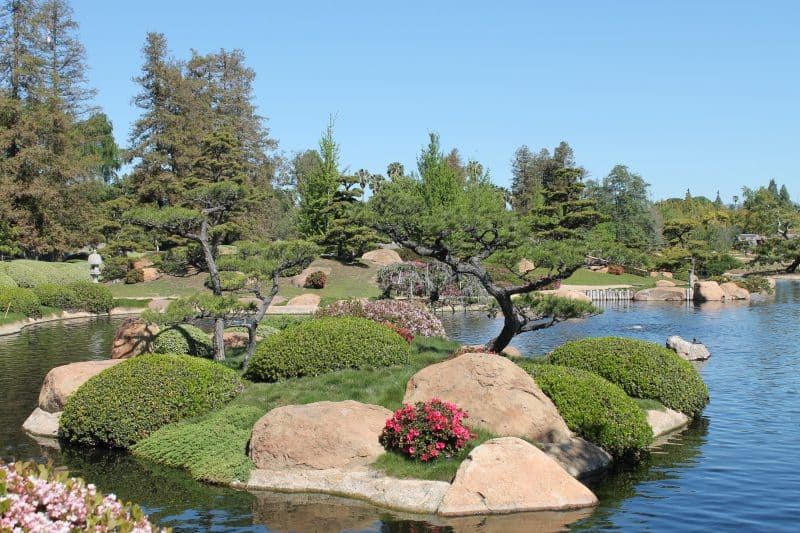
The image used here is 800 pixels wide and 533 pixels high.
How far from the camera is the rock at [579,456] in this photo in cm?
1458

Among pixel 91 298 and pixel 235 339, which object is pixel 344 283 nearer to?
pixel 91 298

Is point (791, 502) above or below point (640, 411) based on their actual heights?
below

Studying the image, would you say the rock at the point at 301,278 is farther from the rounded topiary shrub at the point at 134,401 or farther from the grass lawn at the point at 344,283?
the rounded topiary shrub at the point at 134,401

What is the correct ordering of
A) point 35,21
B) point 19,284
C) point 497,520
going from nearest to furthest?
point 497,520, point 19,284, point 35,21

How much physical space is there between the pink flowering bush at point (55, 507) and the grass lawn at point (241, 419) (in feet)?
26.3

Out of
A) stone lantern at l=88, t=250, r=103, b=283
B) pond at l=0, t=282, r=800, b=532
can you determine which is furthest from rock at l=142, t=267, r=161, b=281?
pond at l=0, t=282, r=800, b=532

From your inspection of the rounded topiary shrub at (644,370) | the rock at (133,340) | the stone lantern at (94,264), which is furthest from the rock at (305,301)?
the rounded topiary shrub at (644,370)

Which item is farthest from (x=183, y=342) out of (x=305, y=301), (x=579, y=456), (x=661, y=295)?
(x=661, y=295)

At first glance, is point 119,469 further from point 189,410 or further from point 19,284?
point 19,284

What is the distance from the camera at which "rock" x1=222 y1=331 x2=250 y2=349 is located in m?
25.2

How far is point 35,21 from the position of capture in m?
58.7

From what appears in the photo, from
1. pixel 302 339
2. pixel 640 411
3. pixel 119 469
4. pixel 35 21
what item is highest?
pixel 35 21

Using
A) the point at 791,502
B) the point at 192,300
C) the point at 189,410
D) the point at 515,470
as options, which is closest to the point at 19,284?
the point at 192,300

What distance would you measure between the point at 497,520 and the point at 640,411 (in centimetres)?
568
